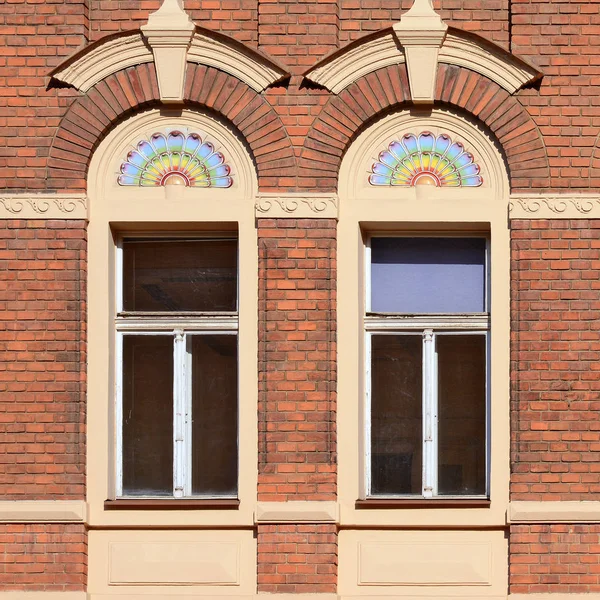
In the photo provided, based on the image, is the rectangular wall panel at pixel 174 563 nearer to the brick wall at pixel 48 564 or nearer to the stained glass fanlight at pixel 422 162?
the brick wall at pixel 48 564

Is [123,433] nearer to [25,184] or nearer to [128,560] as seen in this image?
[128,560]

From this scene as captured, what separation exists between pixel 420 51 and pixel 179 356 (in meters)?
3.06

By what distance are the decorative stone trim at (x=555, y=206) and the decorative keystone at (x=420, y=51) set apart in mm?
1070

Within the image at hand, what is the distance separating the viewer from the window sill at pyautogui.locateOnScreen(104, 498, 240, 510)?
33.6 feet

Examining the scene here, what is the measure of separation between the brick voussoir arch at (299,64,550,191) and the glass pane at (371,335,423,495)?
Answer: 54.6 inches

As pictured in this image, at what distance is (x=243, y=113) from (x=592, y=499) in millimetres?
4007

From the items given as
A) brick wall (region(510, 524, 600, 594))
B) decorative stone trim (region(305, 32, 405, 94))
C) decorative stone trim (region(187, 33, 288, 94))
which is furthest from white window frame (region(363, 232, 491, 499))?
decorative stone trim (region(187, 33, 288, 94))

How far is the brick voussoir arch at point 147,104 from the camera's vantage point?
10.4m

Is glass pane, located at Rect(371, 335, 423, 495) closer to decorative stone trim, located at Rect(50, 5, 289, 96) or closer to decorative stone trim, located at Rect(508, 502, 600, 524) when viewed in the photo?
decorative stone trim, located at Rect(508, 502, 600, 524)

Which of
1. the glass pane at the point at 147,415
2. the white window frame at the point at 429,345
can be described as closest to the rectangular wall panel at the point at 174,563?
the glass pane at the point at 147,415

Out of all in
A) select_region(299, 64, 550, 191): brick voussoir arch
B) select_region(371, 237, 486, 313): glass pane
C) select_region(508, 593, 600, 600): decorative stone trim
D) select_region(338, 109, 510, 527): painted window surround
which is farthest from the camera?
select_region(371, 237, 486, 313): glass pane

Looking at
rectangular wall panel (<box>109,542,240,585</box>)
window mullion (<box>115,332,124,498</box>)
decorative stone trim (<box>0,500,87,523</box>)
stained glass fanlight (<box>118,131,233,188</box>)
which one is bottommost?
rectangular wall panel (<box>109,542,240,585</box>)

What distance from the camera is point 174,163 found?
34.8 ft

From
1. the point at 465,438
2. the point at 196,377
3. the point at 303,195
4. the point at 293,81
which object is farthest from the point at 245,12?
the point at 465,438
